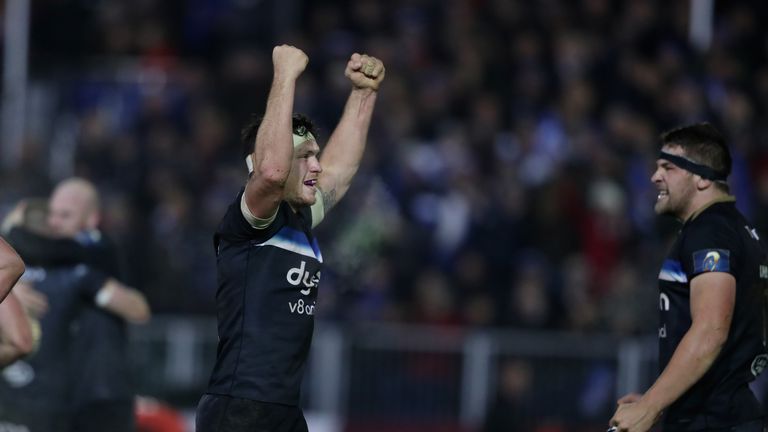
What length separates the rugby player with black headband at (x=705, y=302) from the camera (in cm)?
668

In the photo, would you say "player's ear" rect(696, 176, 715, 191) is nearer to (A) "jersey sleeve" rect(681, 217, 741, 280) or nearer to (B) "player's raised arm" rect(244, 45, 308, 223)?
(A) "jersey sleeve" rect(681, 217, 741, 280)

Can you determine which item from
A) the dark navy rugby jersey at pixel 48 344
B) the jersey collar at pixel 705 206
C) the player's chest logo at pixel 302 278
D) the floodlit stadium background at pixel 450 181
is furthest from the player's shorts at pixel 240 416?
the floodlit stadium background at pixel 450 181

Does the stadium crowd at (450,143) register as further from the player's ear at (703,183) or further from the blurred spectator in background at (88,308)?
the player's ear at (703,183)

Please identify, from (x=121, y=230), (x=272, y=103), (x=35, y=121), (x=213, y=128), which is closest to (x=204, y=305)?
(x=121, y=230)

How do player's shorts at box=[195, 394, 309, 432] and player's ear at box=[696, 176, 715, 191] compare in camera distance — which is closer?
player's shorts at box=[195, 394, 309, 432]

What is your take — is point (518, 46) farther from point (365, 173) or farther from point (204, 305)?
point (204, 305)

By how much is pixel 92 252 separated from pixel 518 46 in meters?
8.06

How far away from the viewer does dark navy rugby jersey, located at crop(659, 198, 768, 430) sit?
6941 millimetres

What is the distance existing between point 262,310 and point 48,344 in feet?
10.5

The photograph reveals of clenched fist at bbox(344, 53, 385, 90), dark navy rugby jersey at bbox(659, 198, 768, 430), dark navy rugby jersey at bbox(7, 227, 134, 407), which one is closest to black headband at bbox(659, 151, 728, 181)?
dark navy rugby jersey at bbox(659, 198, 768, 430)

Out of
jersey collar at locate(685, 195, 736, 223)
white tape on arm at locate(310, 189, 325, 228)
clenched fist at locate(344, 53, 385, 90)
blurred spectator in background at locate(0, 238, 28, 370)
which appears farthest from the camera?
clenched fist at locate(344, 53, 385, 90)

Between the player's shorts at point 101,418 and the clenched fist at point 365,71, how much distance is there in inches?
131

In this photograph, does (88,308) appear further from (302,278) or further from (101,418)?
(302,278)

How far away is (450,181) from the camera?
1578 centimetres
